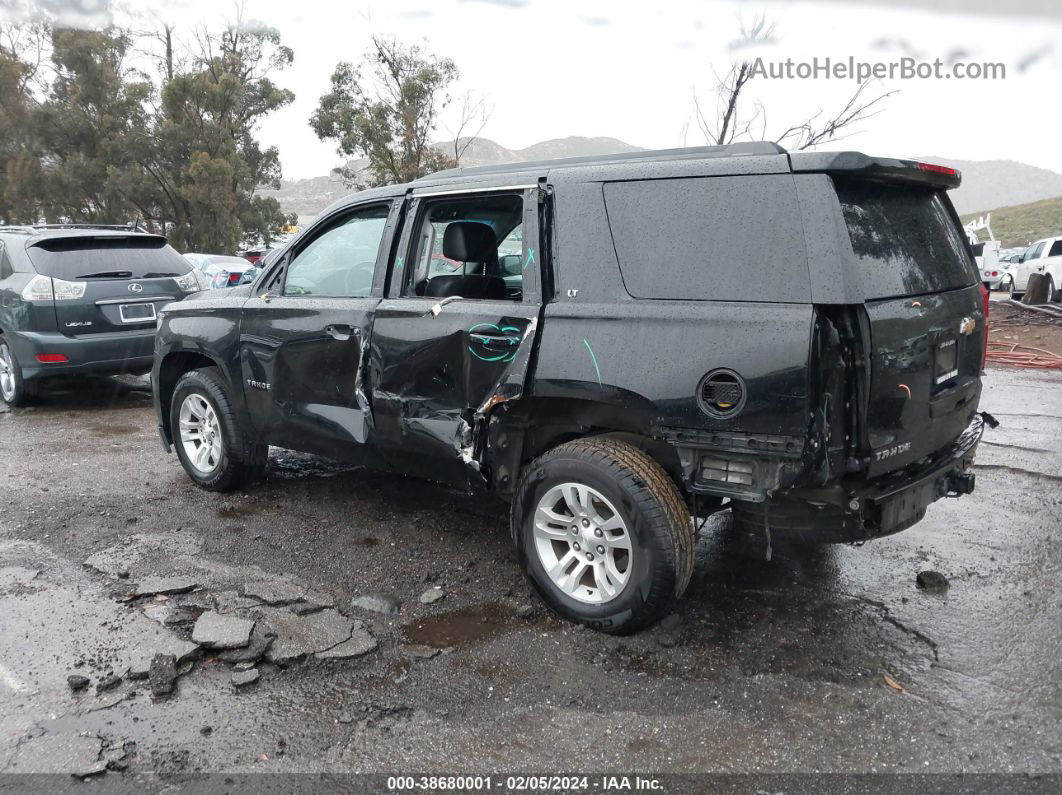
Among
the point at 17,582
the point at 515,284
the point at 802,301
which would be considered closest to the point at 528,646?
the point at 802,301

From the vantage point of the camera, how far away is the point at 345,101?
69.2 ft

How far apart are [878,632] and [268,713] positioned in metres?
2.47

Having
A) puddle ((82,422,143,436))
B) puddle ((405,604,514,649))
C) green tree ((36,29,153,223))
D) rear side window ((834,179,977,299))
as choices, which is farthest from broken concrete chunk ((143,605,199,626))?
green tree ((36,29,153,223))

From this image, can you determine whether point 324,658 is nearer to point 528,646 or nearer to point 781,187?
point 528,646

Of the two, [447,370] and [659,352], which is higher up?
[659,352]

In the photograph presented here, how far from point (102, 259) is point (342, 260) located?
15.5 feet

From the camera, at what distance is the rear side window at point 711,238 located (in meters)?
3.00

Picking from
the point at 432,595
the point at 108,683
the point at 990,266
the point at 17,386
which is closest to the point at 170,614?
the point at 108,683

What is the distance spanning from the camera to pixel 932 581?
3943 millimetres

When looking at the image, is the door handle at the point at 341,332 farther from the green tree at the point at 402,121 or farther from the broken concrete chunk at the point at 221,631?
the green tree at the point at 402,121

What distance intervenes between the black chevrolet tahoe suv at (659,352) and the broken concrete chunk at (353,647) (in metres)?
0.75

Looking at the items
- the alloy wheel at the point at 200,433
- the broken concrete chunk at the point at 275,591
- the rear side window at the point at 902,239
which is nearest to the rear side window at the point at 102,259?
the alloy wheel at the point at 200,433

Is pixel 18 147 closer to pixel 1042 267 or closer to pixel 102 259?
pixel 102 259

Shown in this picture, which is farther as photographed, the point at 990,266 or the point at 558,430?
the point at 990,266
